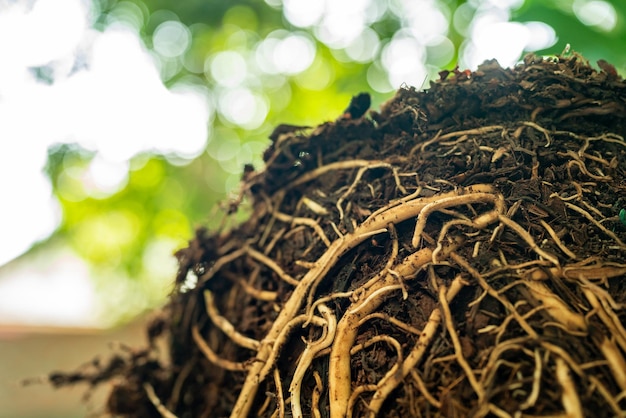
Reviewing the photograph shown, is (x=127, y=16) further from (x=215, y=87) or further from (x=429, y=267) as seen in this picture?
(x=429, y=267)

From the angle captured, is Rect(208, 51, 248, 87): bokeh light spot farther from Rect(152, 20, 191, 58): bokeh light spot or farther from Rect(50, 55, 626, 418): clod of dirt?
Rect(50, 55, 626, 418): clod of dirt

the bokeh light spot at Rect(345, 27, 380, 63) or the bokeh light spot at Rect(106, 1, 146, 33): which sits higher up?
the bokeh light spot at Rect(106, 1, 146, 33)

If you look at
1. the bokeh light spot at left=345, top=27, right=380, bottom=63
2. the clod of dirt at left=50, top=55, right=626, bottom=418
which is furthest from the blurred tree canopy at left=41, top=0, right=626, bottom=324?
the clod of dirt at left=50, top=55, right=626, bottom=418

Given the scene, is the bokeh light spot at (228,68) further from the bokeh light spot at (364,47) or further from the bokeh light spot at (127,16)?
the bokeh light spot at (364,47)

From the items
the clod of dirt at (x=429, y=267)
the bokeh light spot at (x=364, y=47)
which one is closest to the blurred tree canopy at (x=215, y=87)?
the bokeh light spot at (x=364, y=47)

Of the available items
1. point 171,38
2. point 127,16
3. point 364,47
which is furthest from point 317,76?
point 127,16

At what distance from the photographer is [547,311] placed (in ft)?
2.77

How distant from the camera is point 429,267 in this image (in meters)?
0.97

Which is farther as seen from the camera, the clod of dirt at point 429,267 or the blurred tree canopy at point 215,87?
the blurred tree canopy at point 215,87

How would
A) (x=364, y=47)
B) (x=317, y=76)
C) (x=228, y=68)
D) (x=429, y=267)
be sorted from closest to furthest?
(x=429, y=267) < (x=364, y=47) < (x=317, y=76) < (x=228, y=68)

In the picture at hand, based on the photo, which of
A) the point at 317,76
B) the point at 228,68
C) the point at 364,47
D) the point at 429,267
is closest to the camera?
the point at 429,267

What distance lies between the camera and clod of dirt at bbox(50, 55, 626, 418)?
0.82 metres

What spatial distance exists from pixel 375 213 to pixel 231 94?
2894 millimetres

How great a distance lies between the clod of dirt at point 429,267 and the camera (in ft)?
2.69
